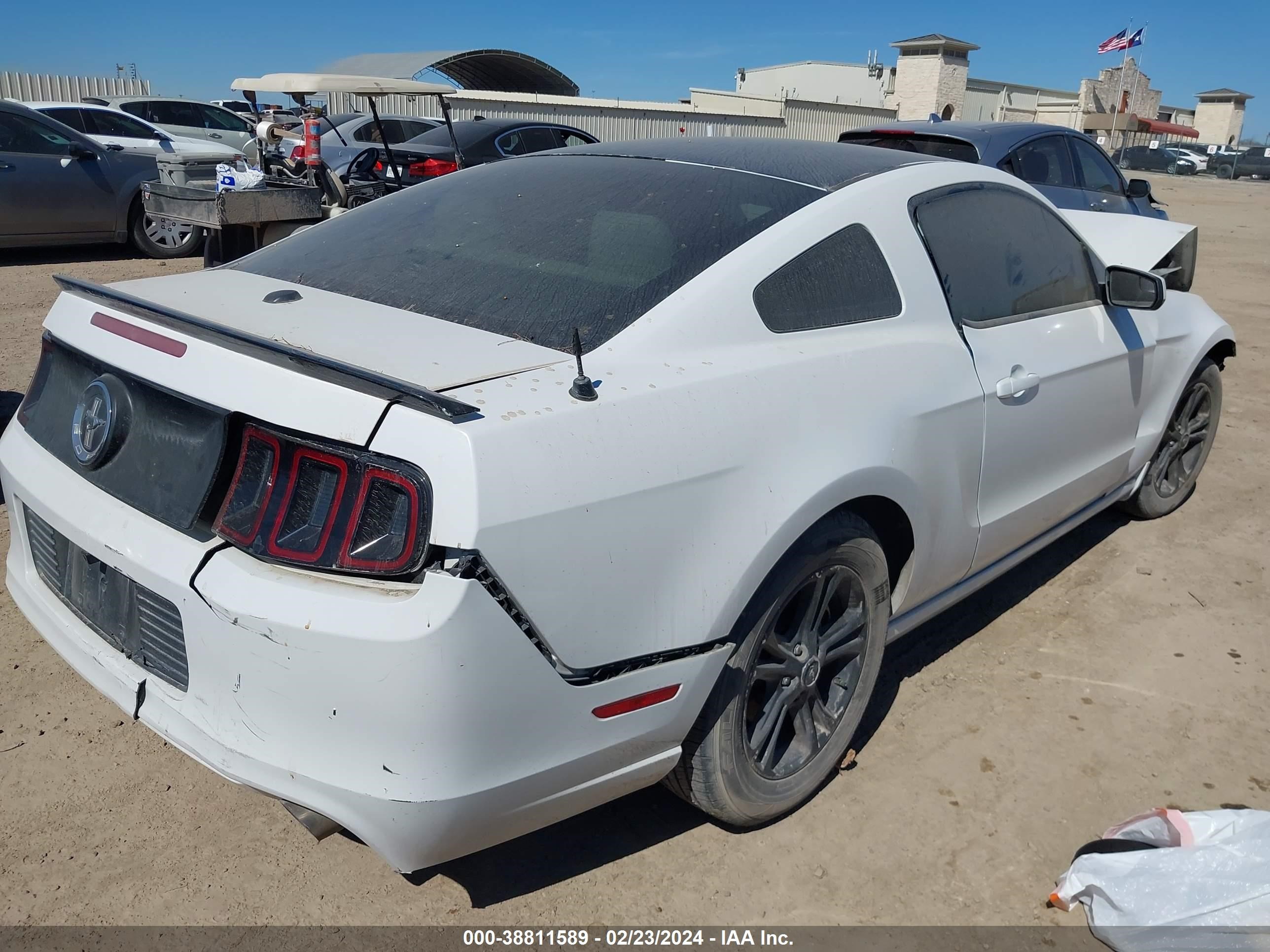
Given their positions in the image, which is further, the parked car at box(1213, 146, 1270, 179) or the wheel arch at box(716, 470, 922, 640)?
the parked car at box(1213, 146, 1270, 179)

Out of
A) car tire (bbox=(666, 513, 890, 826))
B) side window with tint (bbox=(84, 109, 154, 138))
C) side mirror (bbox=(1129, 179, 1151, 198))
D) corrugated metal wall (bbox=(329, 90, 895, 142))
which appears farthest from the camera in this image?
corrugated metal wall (bbox=(329, 90, 895, 142))

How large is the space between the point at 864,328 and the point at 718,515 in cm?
81

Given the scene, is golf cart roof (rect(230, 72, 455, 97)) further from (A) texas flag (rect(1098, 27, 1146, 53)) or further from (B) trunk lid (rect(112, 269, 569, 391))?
(A) texas flag (rect(1098, 27, 1146, 53))

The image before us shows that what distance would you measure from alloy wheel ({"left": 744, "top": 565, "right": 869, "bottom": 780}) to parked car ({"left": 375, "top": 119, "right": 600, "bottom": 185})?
900cm

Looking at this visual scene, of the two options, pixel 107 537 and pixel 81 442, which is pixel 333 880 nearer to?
pixel 107 537

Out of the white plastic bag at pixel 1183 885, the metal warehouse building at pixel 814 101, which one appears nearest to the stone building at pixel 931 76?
the metal warehouse building at pixel 814 101

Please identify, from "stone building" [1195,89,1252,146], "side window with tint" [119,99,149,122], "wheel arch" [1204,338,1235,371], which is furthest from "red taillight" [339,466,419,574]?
"stone building" [1195,89,1252,146]

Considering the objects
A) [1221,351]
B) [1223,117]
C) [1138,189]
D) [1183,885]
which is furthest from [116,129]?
[1223,117]

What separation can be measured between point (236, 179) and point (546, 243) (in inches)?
241

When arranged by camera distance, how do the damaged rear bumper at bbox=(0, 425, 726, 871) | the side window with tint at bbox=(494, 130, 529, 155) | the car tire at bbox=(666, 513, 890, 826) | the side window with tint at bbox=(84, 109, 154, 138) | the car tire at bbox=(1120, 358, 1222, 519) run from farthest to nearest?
the side window with tint at bbox=(84, 109, 154, 138) < the side window with tint at bbox=(494, 130, 529, 155) < the car tire at bbox=(1120, 358, 1222, 519) < the car tire at bbox=(666, 513, 890, 826) < the damaged rear bumper at bbox=(0, 425, 726, 871)

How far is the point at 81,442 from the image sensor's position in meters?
2.24

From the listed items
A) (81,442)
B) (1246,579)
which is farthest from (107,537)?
(1246,579)

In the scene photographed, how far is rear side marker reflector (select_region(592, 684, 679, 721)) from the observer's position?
1977 millimetres

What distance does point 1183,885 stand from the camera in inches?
86.0
